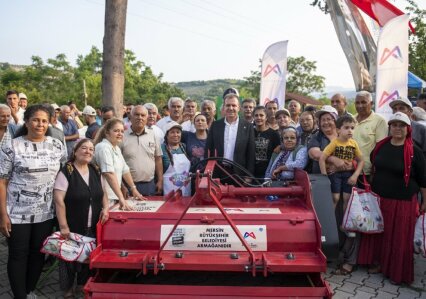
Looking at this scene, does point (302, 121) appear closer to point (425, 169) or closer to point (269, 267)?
point (425, 169)

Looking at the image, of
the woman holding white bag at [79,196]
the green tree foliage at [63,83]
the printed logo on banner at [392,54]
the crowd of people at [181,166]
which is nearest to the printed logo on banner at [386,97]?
the printed logo on banner at [392,54]

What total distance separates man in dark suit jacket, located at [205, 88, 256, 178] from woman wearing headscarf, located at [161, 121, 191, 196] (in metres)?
0.34

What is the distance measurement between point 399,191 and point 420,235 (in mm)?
481

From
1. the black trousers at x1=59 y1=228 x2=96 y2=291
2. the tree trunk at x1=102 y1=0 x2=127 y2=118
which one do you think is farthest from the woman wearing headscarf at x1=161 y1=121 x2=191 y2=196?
the tree trunk at x1=102 y1=0 x2=127 y2=118

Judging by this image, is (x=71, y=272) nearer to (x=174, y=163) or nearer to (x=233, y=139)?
(x=174, y=163)

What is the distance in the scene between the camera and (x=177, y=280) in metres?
3.69

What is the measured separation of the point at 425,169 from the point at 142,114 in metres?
3.13

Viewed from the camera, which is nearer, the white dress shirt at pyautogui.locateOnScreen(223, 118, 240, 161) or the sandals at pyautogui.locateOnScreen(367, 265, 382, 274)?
the sandals at pyautogui.locateOnScreen(367, 265, 382, 274)

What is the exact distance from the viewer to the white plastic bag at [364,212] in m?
4.03

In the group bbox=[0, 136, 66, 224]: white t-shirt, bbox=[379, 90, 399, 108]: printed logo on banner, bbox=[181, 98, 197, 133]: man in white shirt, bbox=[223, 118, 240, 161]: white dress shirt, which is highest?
bbox=[379, 90, 399, 108]: printed logo on banner

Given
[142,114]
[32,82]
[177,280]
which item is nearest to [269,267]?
[177,280]

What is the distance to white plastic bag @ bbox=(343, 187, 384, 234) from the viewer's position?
13.2ft

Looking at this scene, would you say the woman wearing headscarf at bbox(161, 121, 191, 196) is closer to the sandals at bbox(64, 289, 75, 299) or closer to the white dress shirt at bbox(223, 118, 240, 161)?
the white dress shirt at bbox(223, 118, 240, 161)

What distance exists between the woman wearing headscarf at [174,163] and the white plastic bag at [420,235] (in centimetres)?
254
